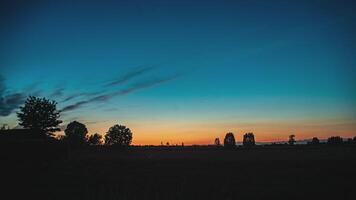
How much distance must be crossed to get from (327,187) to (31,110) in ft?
213

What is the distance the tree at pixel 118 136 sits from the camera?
16584 cm

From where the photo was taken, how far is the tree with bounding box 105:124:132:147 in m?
166

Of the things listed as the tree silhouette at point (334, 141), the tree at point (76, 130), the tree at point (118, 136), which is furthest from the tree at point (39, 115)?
the tree silhouette at point (334, 141)

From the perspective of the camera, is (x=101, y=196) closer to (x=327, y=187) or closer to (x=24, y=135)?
(x=327, y=187)

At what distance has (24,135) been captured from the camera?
4284cm

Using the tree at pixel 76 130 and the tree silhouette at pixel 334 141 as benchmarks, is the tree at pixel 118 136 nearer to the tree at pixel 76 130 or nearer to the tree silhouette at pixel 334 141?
the tree at pixel 76 130

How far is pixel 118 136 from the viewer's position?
167m

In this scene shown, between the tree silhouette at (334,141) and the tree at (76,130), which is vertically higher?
the tree at (76,130)

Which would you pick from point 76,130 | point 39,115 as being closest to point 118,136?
point 76,130

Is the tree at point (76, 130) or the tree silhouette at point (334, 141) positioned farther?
the tree silhouette at point (334, 141)

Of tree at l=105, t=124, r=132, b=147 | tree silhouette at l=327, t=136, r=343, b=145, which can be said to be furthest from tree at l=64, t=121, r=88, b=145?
tree silhouette at l=327, t=136, r=343, b=145

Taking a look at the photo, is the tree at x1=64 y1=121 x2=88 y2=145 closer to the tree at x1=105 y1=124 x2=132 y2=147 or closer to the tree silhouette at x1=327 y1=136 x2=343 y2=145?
the tree at x1=105 y1=124 x2=132 y2=147

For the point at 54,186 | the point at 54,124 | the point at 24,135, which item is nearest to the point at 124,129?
the point at 54,124

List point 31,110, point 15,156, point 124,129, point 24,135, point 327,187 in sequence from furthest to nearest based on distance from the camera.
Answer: point 124,129
point 31,110
point 24,135
point 15,156
point 327,187
